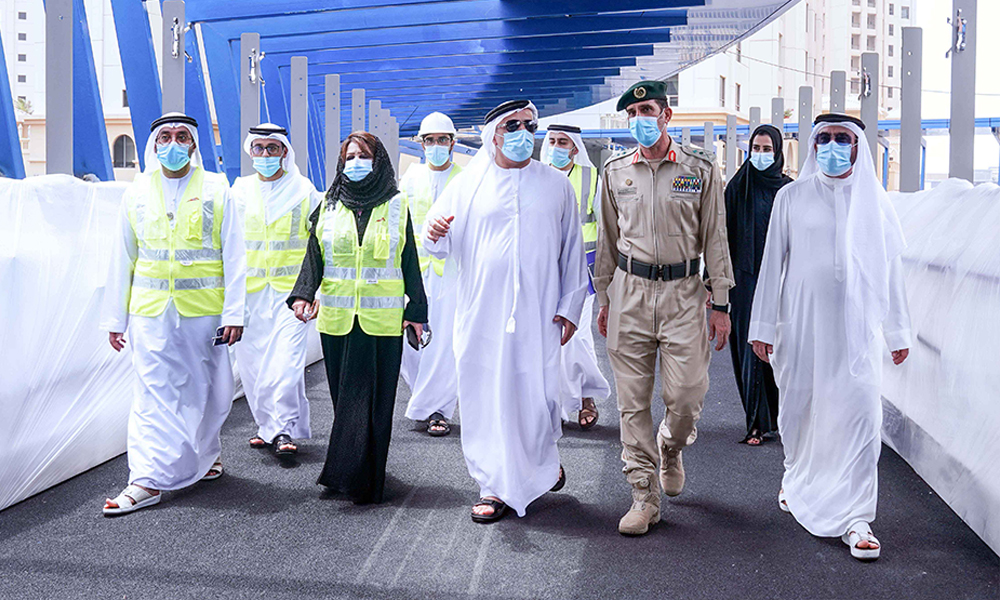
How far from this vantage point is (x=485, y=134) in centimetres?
444

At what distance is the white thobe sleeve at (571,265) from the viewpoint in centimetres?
441

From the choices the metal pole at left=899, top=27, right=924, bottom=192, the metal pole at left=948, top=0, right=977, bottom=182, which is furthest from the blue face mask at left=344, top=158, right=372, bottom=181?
the metal pole at left=899, top=27, right=924, bottom=192

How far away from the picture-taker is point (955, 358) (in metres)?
4.49

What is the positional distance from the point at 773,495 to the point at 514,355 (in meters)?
1.37

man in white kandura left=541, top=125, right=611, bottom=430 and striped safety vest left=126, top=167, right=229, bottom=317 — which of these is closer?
striped safety vest left=126, top=167, right=229, bottom=317

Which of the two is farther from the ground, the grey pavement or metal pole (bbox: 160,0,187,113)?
metal pole (bbox: 160,0,187,113)

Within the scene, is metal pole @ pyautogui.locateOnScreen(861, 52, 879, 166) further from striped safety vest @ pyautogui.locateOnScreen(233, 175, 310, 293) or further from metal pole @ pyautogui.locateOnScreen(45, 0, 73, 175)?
metal pole @ pyautogui.locateOnScreen(45, 0, 73, 175)

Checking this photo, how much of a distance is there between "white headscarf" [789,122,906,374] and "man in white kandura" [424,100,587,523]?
41.9 inches

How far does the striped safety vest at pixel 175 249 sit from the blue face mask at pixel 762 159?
9.36 ft

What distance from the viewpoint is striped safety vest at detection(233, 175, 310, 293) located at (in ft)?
18.7

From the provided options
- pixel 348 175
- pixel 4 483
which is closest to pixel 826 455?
pixel 348 175

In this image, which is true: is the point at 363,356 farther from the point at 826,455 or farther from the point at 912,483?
the point at 912,483

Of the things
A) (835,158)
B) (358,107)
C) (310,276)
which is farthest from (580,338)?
(358,107)

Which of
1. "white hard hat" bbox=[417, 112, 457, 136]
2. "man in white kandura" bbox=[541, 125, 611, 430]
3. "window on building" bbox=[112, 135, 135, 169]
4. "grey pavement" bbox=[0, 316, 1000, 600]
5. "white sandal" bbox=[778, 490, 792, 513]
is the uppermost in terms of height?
"window on building" bbox=[112, 135, 135, 169]
